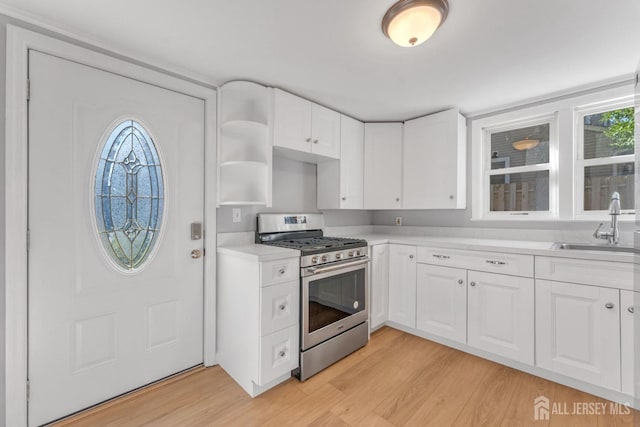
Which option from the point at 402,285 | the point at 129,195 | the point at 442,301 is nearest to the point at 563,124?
the point at 442,301

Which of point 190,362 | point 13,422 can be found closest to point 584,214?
point 190,362

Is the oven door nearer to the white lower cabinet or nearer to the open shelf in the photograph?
the white lower cabinet

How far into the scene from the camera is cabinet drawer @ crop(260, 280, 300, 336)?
1.83 meters

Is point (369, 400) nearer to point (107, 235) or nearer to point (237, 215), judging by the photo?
point (237, 215)

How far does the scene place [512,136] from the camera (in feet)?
9.16

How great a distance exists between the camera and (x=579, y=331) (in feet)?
6.09

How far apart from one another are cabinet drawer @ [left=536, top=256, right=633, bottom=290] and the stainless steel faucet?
50cm

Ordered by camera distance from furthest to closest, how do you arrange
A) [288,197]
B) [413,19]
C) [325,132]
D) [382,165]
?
[382,165]
[288,197]
[325,132]
[413,19]

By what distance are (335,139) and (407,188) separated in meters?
0.95

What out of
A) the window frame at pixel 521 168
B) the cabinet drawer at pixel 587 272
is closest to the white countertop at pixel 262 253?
the cabinet drawer at pixel 587 272

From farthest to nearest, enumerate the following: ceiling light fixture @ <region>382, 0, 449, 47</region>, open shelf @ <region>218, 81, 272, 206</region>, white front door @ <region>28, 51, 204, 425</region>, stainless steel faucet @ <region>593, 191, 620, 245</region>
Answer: open shelf @ <region>218, 81, 272, 206</region>
stainless steel faucet @ <region>593, 191, 620, 245</region>
white front door @ <region>28, 51, 204, 425</region>
ceiling light fixture @ <region>382, 0, 449, 47</region>

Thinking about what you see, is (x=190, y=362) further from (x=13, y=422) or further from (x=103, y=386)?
(x=13, y=422)

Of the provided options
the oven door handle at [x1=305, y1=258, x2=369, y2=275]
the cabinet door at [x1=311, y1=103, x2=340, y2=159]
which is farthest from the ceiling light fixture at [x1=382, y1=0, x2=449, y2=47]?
the oven door handle at [x1=305, y1=258, x2=369, y2=275]

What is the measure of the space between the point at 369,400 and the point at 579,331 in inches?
57.2
